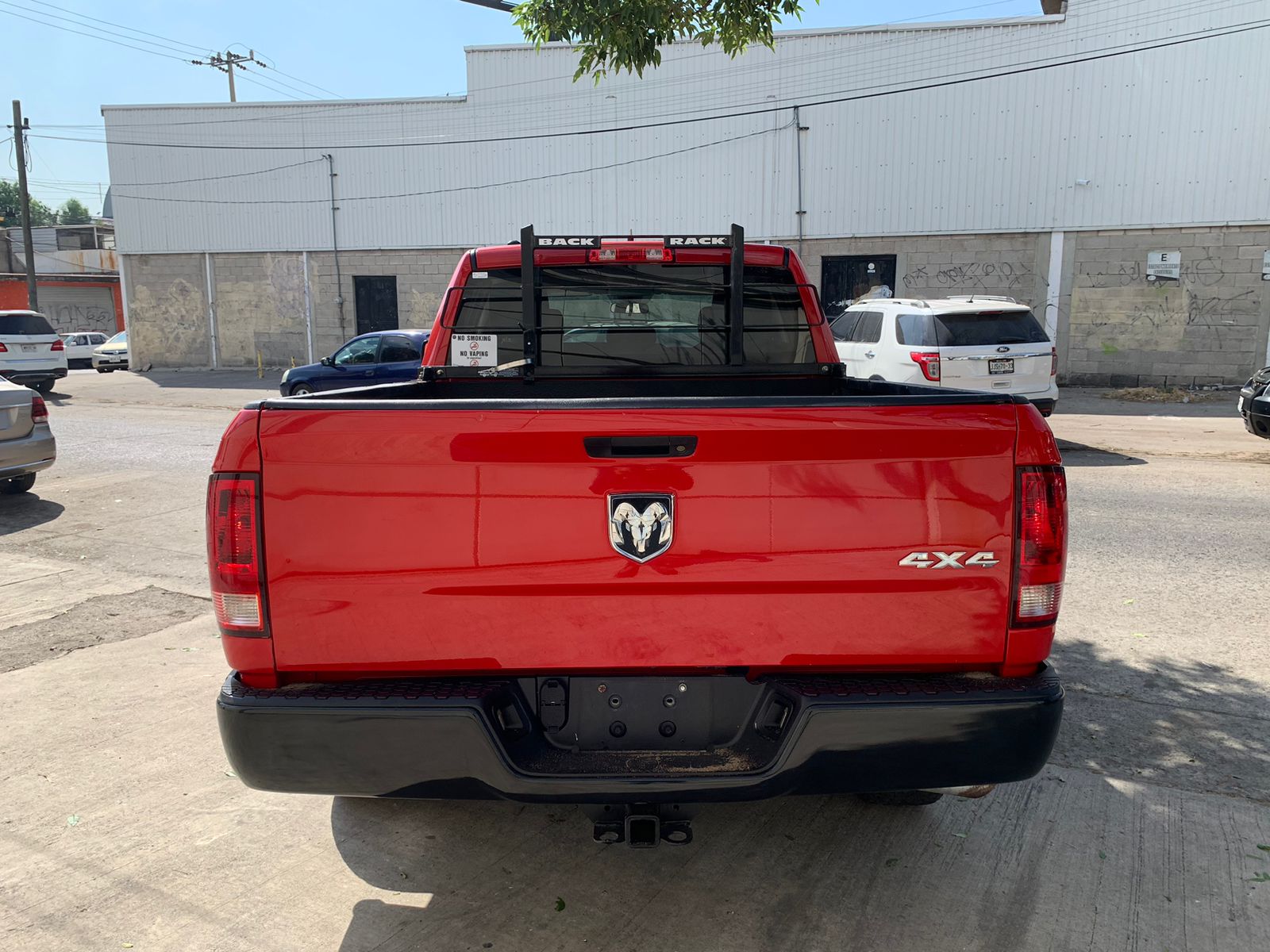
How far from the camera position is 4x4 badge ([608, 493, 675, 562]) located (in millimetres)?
2545

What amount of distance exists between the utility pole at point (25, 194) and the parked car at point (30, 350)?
1673 cm

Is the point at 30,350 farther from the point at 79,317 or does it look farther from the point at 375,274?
the point at 79,317

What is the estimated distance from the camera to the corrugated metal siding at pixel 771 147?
21.3 meters

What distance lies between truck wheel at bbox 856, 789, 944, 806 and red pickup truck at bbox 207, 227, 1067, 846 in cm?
99

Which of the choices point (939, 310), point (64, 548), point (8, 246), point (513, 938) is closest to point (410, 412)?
point (513, 938)

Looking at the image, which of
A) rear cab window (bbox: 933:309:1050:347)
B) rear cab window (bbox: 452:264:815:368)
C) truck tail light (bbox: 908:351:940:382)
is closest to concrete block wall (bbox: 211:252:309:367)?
truck tail light (bbox: 908:351:940:382)

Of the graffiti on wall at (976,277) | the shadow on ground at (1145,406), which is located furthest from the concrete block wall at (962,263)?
the shadow on ground at (1145,406)

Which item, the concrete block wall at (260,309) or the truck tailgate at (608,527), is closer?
the truck tailgate at (608,527)

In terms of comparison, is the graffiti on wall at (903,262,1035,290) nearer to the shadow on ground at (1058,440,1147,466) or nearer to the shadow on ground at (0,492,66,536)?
the shadow on ground at (1058,440,1147,466)

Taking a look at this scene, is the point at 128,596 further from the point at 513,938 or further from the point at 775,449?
the point at 775,449

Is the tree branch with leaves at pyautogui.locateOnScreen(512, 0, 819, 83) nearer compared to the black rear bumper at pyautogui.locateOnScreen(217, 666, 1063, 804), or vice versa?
the black rear bumper at pyautogui.locateOnScreen(217, 666, 1063, 804)

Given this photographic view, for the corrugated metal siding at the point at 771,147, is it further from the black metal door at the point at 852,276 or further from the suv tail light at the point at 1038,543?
the suv tail light at the point at 1038,543

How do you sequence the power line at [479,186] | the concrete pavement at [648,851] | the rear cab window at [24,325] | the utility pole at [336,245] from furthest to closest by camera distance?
the utility pole at [336,245] → the power line at [479,186] → the rear cab window at [24,325] → the concrete pavement at [648,851]

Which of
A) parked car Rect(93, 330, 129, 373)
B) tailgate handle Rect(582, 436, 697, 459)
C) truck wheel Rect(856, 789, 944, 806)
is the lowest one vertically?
truck wheel Rect(856, 789, 944, 806)
